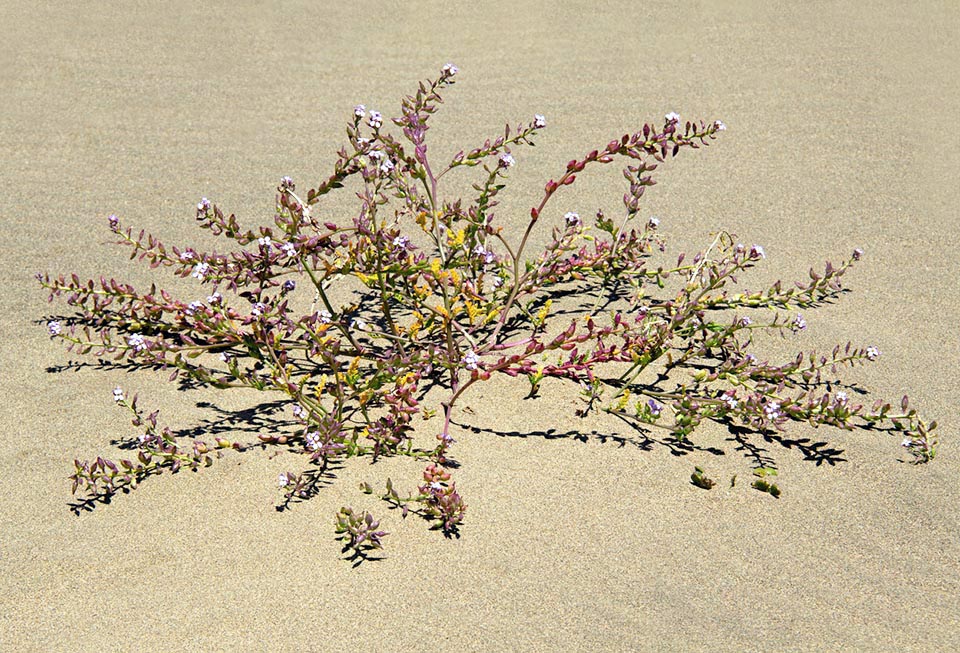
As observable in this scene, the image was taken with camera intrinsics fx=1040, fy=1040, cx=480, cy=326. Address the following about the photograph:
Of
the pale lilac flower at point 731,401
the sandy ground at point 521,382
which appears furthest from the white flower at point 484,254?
the pale lilac flower at point 731,401

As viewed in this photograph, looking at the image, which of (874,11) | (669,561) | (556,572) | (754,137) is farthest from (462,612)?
(874,11)

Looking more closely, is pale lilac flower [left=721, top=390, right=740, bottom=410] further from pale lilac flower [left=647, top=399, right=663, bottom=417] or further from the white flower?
the white flower

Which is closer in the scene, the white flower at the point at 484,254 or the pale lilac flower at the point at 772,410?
the pale lilac flower at the point at 772,410

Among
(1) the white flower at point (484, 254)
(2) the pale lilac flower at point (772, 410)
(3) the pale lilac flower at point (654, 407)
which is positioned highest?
(1) the white flower at point (484, 254)

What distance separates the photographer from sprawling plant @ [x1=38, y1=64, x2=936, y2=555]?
315cm

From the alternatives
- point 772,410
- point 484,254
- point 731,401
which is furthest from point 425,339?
point 772,410

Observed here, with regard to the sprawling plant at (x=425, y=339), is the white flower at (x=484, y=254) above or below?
above

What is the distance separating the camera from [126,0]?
720 cm

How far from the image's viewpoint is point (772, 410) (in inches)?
126

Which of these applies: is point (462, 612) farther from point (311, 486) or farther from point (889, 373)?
point (889, 373)

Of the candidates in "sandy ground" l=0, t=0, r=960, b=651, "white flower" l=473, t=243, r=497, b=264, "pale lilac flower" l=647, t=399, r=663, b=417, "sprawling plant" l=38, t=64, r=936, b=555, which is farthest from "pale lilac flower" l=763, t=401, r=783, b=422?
"white flower" l=473, t=243, r=497, b=264

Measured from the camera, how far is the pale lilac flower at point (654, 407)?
3275 millimetres

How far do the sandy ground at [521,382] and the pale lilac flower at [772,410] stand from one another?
179 mm

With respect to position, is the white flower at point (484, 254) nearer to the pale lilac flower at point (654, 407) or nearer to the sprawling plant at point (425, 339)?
the sprawling plant at point (425, 339)
